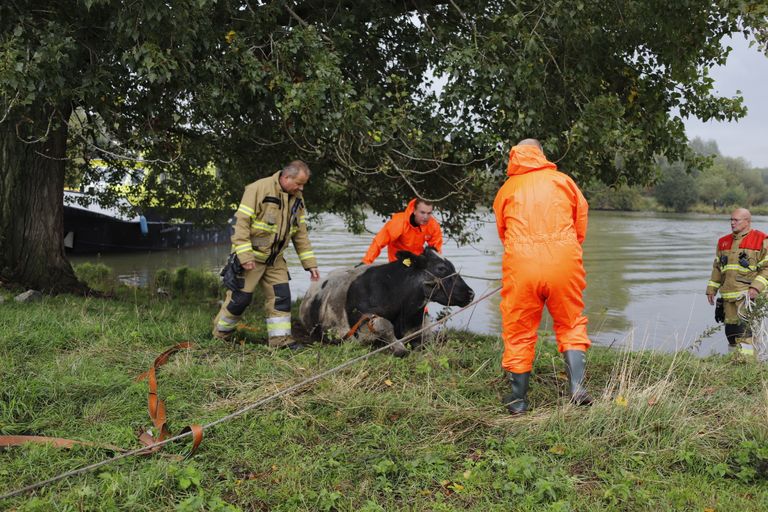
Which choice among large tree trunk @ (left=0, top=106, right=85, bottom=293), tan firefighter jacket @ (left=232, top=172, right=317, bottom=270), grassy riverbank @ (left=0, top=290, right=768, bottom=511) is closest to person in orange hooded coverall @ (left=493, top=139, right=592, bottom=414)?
grassy riverbank @ (left=0, top=290, right=768, bottom=511)

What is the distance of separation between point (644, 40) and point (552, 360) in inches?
180

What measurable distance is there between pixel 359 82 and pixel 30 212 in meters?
5.29

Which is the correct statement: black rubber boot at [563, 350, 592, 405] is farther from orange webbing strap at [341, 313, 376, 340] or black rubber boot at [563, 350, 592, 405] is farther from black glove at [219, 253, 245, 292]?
black glove at [219, 253, 245, 292]

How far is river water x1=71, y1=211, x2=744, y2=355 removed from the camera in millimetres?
12797

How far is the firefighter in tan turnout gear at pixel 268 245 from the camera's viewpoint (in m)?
6.31

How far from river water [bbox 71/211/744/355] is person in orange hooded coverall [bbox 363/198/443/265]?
2.50 ft

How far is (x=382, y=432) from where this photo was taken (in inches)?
173

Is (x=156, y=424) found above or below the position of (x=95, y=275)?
above

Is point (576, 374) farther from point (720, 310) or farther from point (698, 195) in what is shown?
point (698, 195)

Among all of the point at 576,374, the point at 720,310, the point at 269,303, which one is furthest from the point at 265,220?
the point at 720,310

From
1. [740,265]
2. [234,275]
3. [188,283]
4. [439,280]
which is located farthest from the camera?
[188,283]

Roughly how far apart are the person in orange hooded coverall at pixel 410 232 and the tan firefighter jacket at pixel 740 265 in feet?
12.3

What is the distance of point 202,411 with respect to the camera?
15.4ft

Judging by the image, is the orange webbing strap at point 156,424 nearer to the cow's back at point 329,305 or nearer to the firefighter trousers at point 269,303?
the firefighter trousers at point 269,303
